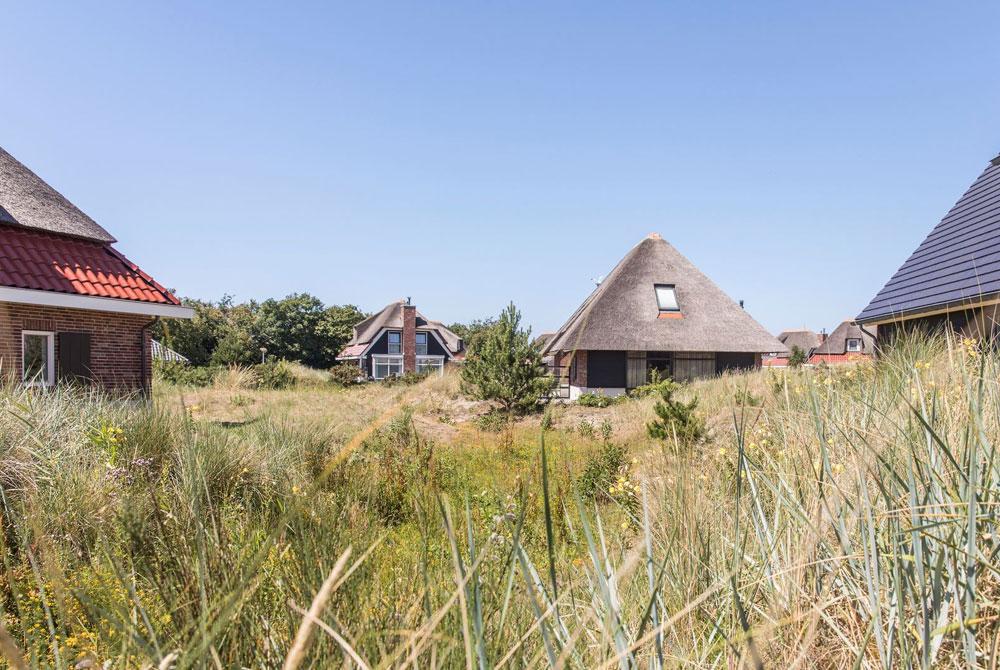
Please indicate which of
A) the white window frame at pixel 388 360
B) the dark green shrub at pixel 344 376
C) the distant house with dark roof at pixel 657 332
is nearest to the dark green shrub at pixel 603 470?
the distant house with dark roof at pixel 657 332

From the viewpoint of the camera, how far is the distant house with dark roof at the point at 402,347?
4212 cm

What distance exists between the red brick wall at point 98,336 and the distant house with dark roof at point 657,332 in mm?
14620

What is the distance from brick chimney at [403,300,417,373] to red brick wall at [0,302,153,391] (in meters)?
29.3

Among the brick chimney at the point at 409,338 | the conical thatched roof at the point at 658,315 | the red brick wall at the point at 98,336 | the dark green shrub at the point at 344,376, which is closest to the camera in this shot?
the red brick wall at the point at 98,336

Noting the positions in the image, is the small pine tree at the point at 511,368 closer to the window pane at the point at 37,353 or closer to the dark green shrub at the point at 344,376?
the window pane at the point at 37,353

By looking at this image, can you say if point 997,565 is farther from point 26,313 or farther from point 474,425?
point 26,313

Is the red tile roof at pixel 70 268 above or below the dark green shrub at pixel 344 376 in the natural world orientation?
above

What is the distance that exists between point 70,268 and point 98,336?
1320mm

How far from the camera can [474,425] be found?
12914 mm

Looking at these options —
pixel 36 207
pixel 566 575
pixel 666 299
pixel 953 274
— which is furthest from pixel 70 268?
pixel 666 299

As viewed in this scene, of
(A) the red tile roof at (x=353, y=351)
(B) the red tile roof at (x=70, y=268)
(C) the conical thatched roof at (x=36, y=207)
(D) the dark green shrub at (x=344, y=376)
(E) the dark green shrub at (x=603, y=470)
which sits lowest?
(E) the dark green shrub at (x=603, y=470)

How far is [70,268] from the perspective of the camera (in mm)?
11117

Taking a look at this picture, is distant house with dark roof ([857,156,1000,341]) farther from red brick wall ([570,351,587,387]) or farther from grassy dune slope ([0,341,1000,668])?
red brick wall ([570,351,587,387])

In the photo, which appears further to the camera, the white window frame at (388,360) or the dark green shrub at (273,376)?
the white window frame at (388,360)
